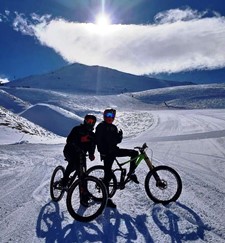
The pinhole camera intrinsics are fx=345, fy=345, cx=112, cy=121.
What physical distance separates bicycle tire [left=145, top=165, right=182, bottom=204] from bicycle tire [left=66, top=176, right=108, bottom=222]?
1.42 m

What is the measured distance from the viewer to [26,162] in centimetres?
1477

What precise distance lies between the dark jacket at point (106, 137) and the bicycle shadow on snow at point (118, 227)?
138 centimetres

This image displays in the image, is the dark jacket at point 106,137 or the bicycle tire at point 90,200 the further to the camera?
the dark jacket at point 106,137

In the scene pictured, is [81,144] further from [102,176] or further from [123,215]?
[123,215]

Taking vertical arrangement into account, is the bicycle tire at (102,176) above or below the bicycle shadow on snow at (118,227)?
above

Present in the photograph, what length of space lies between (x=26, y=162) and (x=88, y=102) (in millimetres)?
80896

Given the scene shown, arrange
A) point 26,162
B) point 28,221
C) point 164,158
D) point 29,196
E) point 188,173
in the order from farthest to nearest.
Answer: point 164,158 < point 26,162 < point 188,173 < point 29,196 < point 28,221

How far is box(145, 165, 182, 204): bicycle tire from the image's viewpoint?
26.7 feet

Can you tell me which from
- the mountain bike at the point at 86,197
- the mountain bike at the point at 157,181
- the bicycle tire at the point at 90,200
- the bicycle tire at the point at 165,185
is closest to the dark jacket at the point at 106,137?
the mountain bike at the point at 157,181

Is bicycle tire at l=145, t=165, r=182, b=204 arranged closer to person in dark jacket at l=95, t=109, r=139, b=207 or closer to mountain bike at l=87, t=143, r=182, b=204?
mountain bike at l=87, t=143, r=182, b=204

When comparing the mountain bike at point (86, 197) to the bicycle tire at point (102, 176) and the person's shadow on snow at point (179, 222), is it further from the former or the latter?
the person's shadow on snow at point (179, 222)

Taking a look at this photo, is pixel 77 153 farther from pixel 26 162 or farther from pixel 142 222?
pixel 26 162

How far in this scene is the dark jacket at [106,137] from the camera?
25.8 ft

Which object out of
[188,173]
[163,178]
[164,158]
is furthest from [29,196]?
[164,158]
